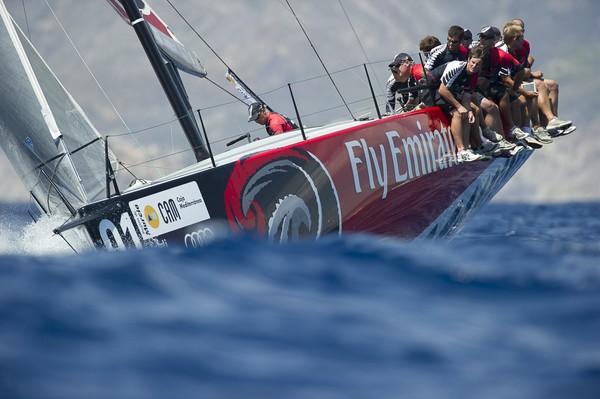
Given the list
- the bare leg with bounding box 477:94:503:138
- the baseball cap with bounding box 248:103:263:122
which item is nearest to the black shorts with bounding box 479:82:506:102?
the bare leg with bounding box 477:94:503:138

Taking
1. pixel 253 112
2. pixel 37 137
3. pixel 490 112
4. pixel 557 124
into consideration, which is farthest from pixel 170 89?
pixel 557 124

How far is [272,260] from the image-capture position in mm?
2904

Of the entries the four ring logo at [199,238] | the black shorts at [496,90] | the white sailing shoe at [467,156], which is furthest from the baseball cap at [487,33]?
the four ring logo at [199,238]

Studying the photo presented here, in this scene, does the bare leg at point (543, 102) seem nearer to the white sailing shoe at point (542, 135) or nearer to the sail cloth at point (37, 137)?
the white sailing shoe at point (542, 135)

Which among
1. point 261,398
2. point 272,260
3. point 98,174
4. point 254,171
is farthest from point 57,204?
point 261,398

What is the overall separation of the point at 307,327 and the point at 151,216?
7.75 feet

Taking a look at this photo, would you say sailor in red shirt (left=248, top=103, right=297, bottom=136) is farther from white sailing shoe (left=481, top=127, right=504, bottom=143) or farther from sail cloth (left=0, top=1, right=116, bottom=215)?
white sailing shoe (left=481, top=127, right=504, bottom=143)

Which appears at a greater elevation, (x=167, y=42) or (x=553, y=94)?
(x=167, y=42)

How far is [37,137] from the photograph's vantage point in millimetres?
5000

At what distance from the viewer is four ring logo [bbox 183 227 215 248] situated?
4.19 m

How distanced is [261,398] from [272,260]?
134cm

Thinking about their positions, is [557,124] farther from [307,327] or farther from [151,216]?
[307,327]

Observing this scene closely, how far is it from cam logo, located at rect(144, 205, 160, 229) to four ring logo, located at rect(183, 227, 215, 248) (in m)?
0.17

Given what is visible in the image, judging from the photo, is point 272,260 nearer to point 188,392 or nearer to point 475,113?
point 188,392
